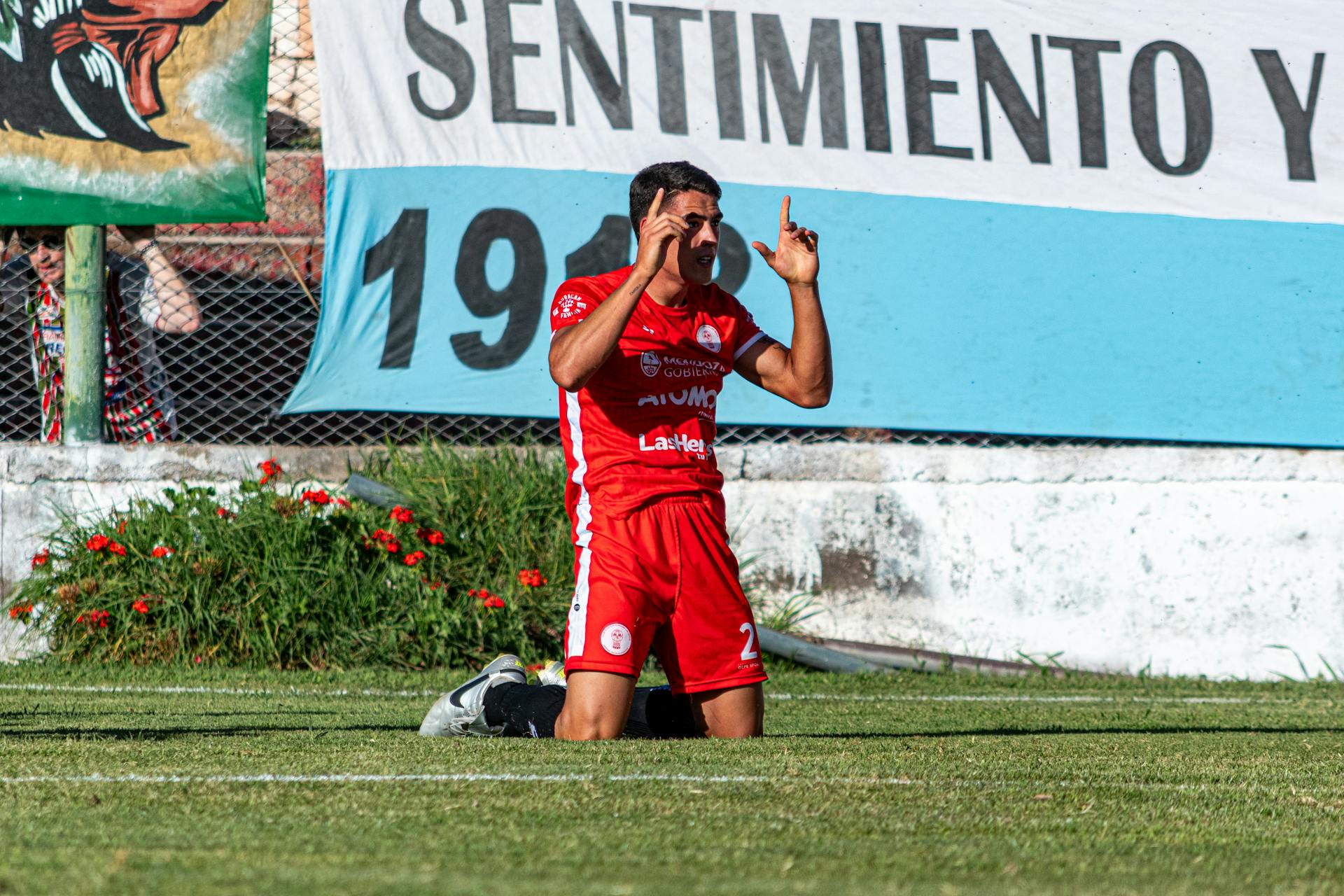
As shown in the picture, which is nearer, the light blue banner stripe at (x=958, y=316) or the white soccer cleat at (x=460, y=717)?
the white soccer cleat at (x=460, y=717)

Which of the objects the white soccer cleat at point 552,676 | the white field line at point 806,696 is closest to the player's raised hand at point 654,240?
the white soccer cleat at point 552,676

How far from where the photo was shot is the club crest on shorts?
4172 millimetres

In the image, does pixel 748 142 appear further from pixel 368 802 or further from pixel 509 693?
pixel 368 802

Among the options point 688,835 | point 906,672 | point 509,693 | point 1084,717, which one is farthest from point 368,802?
point 906,672

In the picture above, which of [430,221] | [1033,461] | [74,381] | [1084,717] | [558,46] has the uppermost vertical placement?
[558,46]

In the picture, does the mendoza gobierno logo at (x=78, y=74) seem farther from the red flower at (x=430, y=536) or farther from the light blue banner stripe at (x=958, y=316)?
the red flower at (x=430, y=536)

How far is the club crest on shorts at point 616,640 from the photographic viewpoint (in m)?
4.17

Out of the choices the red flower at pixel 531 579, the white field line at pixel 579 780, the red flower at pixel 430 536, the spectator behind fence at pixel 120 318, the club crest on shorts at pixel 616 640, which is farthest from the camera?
the spectator behind fence at pixel 120 318

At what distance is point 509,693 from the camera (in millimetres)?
4371

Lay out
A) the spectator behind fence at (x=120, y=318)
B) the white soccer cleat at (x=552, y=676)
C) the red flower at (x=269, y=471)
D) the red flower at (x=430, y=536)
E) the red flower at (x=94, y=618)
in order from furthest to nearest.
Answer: the spectator behind fence at (x=120, y=318)
the red flower at (x=269, y=471)
the red flower at (x=430, y=536)
the red flower at (x=94, y=618)
the white soccer cleat at (x=552, y=676)

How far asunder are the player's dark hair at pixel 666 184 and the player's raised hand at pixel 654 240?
0.58ft

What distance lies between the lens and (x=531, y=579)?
265 inches

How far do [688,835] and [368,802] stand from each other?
2.07 ft

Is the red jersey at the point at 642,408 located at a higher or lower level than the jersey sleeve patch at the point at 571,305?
lower
